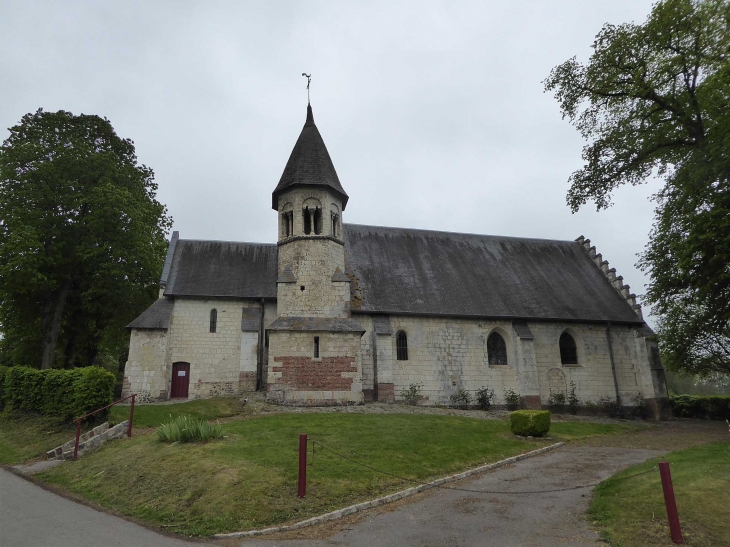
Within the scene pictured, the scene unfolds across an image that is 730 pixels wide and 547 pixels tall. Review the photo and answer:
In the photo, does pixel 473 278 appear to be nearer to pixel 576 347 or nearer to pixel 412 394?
pixel 576 347

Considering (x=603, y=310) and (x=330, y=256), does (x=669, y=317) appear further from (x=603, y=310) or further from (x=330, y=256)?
(x=330, y=256)

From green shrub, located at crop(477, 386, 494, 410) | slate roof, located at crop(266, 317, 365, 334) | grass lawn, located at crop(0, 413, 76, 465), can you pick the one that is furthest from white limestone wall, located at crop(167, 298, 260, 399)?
green shrub, located at crop(477, 386, 494, 410)

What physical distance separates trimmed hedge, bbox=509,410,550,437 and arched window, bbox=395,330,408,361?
735 cm

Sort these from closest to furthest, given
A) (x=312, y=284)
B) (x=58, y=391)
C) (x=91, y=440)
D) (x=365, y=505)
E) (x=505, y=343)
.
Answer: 1. (x=365, y=505)
2. (x=91, y=440)
3. (x=58, y=391)
4. (x=312, y=284)
5. (x=505, y=343)

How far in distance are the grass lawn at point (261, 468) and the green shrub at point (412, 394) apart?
581 centimetres

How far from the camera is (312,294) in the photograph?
21.7m

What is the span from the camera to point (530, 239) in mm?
31547

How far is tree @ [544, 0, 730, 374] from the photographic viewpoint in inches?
635

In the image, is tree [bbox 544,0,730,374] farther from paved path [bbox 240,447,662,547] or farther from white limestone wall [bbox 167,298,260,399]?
white limestone wall [bbox 167,298,260,399]

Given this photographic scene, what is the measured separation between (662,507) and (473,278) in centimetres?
1931

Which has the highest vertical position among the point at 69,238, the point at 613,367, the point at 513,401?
the point at 69,238

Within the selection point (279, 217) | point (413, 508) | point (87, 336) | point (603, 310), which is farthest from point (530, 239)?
point (87, 336)

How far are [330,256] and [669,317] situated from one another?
18814 millimetres

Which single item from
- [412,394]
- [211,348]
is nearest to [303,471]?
[412,394]
